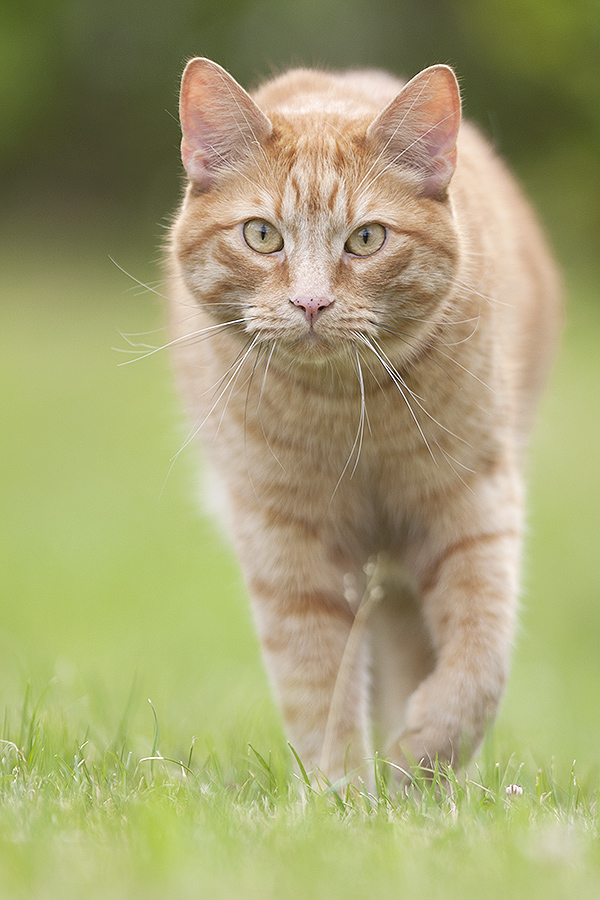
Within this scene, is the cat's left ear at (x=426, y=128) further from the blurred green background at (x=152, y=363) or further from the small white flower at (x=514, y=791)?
the small white flower at (x=514, y=791)

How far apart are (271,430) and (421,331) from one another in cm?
41

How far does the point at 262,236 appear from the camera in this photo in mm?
2414

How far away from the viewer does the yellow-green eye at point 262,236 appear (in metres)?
2.39

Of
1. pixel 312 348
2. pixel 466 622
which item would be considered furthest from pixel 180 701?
pixel 312 348

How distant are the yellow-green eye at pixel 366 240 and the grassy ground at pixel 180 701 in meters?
1.04

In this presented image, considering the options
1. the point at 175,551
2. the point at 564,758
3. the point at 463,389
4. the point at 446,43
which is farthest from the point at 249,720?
the point at 446,43

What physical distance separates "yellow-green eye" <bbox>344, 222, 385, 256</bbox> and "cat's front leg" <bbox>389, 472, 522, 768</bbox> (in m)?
0.63

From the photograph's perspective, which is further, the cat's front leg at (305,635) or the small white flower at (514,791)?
the cat's front leg at (305,635)

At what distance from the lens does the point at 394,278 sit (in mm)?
2375

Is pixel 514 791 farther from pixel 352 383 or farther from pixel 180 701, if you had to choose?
pixel 180 701

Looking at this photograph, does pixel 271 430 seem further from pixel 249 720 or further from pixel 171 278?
pixel 249 720

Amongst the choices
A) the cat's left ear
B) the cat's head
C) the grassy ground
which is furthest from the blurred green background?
the cat's left ear

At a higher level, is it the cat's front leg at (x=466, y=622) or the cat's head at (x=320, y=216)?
the cat's head at (x=320, y=216)

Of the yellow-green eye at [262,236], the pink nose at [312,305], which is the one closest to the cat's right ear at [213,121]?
the yellow-green eye at [262,236]
